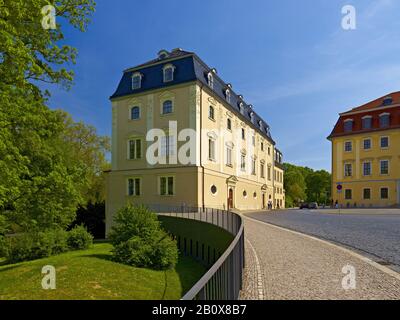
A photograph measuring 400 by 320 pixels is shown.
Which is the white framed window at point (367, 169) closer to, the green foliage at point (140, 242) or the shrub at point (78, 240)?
the green foliage at point (140, 242)

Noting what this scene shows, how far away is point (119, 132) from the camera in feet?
103

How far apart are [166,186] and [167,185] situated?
0.14 metres

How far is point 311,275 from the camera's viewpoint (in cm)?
635

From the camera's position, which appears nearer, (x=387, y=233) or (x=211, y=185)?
(x=387, y=233)

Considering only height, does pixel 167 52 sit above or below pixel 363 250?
above

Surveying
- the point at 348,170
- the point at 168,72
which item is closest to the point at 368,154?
the point at 348,170

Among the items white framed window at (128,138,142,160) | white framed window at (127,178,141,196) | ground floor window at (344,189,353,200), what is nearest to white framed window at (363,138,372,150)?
ground floor window at (344,189,353,200)

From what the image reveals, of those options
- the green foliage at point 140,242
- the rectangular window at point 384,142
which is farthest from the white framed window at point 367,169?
the green foliage at point 140,242

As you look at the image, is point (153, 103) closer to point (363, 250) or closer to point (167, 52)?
point (167, 52)

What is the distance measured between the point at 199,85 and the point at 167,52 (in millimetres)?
7077

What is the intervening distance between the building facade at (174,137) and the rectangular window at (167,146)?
0.09 metres

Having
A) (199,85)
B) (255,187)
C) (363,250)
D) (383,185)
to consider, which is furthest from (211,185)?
(383,185)

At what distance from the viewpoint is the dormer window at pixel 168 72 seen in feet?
94.4

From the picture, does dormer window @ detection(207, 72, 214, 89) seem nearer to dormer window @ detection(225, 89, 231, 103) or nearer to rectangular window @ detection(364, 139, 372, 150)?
dormer window @ detection(225, 89, 231, 103)
